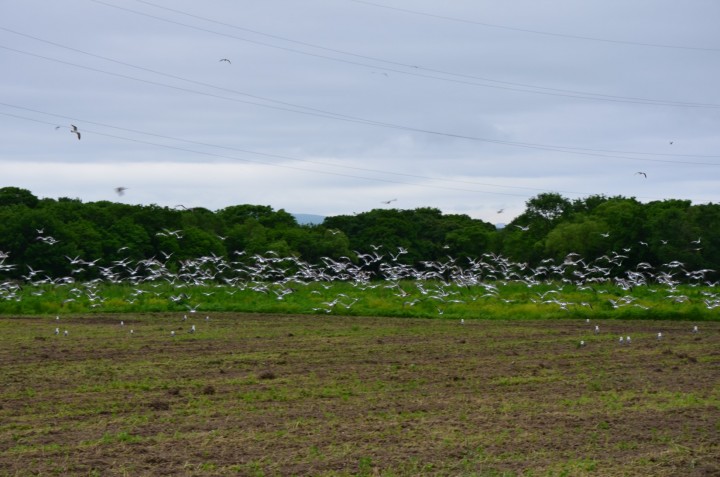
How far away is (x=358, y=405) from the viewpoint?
1709 cm

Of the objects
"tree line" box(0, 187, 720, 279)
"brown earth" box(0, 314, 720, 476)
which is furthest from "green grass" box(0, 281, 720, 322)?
"brown earth" box(0, 314, 720, 476)

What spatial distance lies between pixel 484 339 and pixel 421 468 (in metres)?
16.9

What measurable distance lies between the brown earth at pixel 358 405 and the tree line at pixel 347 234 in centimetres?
2082

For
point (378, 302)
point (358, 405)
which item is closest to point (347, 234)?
point (378, 302)

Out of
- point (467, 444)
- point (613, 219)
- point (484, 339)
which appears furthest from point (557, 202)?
point (467, 444)

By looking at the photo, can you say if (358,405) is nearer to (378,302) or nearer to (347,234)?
(378,302)

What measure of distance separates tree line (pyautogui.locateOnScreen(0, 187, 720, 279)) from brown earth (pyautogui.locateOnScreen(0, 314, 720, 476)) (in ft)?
68.3

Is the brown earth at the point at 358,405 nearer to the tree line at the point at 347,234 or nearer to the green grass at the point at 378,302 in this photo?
the green grass at the point at 378,302

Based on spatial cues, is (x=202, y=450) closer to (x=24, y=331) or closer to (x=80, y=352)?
(x=80, y=352)

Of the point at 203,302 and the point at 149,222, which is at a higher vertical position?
the point at 149,222

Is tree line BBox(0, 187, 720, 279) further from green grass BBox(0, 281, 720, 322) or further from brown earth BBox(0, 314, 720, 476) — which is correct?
brown earth BBox(0, 314, 720, 476)

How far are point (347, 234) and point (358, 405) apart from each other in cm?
8017

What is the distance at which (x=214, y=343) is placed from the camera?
28.0 metres

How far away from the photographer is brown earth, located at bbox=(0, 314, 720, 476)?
1298cm
